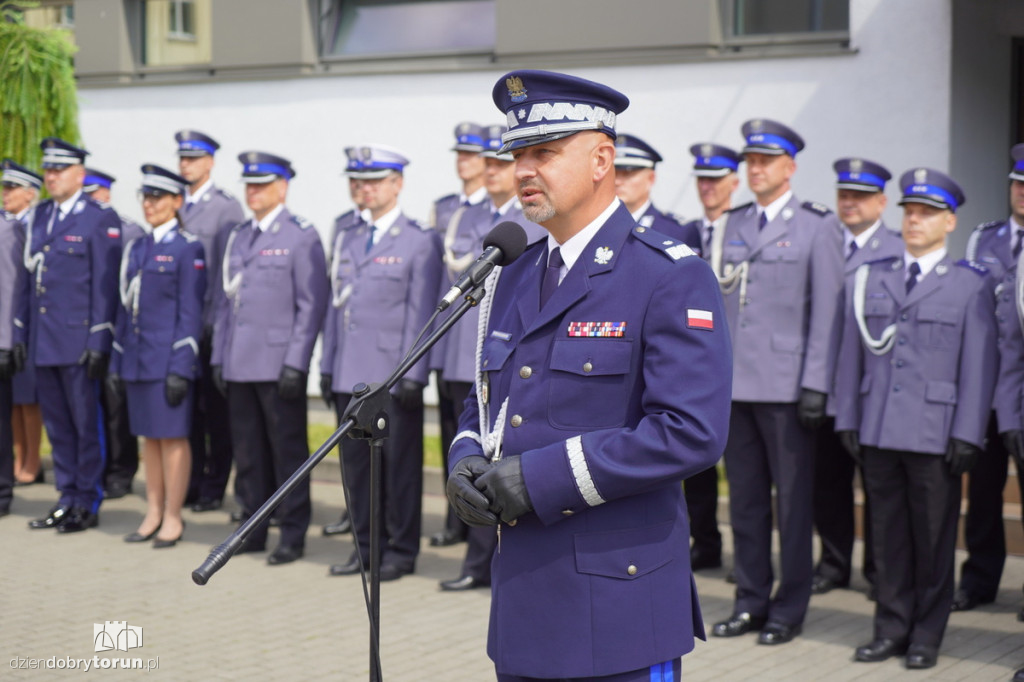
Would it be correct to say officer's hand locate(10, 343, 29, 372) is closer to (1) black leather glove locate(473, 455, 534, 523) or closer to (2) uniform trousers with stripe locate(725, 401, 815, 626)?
(2) uniform trousers with stripe locate(725, 401, 815, 626)

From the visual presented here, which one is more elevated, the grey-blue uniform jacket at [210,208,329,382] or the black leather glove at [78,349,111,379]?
the grey-blue uniform jacket at [210,208,329,382]

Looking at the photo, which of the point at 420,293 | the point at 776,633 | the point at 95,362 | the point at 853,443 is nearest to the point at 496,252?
the point at 853,443

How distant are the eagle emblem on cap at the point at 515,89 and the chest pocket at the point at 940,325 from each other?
10.5 feet

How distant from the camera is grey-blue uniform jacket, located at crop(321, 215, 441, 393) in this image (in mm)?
7379

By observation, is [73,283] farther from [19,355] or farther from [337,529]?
[337,529]

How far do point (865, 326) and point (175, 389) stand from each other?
4.20m

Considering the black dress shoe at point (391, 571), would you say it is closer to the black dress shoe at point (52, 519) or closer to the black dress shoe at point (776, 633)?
the black dress shoe at point (776, 633)

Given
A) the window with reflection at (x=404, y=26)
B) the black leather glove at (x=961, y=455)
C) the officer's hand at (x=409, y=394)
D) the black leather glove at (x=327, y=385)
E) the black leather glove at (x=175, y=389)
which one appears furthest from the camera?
the window with reflection at (x=404, y=26)

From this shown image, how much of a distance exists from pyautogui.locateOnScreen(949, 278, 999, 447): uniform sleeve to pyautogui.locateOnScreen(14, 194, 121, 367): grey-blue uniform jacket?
18.0 feet

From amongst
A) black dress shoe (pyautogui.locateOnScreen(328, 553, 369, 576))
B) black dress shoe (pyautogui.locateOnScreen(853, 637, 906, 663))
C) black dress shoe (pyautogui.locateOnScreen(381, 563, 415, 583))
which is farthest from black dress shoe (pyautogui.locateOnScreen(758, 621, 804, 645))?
black dress shoe (pyautogui.locateOnScreen(328, 553, 369, 576))

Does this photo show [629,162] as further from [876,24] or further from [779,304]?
[876,24]

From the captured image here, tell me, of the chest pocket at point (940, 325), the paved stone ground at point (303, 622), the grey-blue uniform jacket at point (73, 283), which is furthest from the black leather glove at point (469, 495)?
the grey-blue uniform jacket at point (73, 283)

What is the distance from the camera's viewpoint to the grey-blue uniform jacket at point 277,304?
7754 mm

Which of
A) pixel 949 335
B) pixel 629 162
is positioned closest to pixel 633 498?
pixel 949 335
